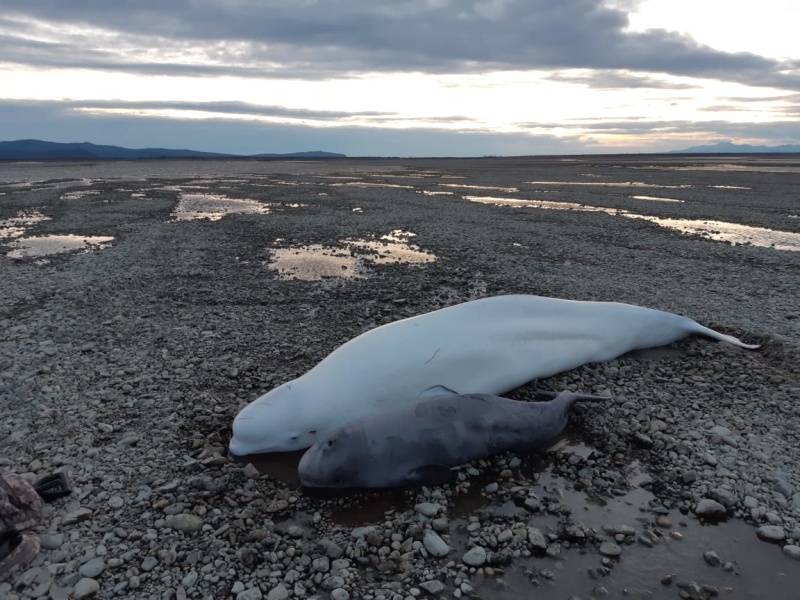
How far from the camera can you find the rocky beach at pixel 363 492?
4414 millimetres

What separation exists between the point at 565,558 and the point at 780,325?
6667 mm

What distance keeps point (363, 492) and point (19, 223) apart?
22627mm

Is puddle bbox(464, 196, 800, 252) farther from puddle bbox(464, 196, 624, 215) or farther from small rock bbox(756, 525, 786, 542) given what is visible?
small rock bbox(756, 525, 786, 542)

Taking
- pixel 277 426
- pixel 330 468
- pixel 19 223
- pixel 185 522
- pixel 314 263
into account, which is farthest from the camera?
pixel 19 223

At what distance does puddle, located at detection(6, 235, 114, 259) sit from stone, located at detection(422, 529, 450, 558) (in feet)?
49.0

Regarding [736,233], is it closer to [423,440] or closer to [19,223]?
[423,440]

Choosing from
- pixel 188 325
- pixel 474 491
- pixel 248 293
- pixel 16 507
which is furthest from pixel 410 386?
pixel 248 293

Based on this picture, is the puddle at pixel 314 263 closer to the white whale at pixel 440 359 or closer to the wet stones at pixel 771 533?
the white whale at pixel 440 359

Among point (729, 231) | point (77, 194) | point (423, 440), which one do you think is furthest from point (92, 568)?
→ point (77, 194)

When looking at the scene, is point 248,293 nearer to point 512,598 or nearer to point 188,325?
point 188,325

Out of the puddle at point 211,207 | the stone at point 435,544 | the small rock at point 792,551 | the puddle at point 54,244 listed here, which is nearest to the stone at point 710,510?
the small rock at point 792,551

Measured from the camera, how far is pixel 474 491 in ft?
17.8

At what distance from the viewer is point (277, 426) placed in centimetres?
602

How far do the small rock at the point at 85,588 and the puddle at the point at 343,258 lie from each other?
8.93 metres
